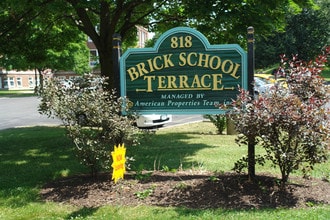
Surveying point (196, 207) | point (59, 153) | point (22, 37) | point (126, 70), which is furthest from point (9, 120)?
point (196, 207)

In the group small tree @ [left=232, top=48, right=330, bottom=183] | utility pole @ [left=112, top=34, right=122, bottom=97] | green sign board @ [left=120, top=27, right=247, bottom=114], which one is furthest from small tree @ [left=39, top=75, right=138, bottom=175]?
small tree @ [left=232, top=48, right=330, bottom=183]

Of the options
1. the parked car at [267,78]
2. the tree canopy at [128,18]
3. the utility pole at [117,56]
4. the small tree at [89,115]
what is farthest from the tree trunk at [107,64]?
the small tree at [89,115]

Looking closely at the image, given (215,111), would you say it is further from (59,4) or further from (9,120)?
(9,120)

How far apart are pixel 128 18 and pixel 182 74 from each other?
6.16m

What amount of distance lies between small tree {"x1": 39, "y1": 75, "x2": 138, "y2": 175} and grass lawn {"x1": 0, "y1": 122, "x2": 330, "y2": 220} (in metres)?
0.73

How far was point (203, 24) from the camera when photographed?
971 centimetres

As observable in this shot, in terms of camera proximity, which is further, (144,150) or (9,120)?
(9,120)

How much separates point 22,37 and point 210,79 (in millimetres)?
7688

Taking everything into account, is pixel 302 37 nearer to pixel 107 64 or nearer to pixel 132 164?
pixel 107 64

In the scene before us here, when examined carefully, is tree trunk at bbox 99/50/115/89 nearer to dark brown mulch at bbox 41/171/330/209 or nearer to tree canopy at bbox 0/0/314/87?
tree canopy at bbox 0/0/314/87

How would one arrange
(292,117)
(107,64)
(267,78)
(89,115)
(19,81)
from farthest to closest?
(19,81), (107,64), (267,78), (89,115), (292,117)

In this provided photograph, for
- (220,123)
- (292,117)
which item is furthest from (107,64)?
(292,117)

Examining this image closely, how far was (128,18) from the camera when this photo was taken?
11.4 m

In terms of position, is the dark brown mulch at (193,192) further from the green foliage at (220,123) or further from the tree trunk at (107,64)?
the green foliage at (220,123)
